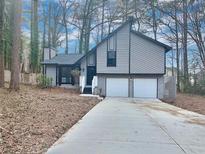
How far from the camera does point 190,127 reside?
1152cm

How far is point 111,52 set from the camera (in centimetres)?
3078

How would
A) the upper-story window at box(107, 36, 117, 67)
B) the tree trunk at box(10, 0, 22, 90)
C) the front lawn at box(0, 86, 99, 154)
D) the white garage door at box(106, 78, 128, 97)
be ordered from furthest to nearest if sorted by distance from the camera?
the upper-story window at box(107, 36, 117, 67), the white garage door at box(106, 78, 128, 97), the tree trunk at box(10, 0, 22, 90), the front lawn at box(0, 86, 99, 154)

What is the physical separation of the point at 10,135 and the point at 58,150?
144 centimetres

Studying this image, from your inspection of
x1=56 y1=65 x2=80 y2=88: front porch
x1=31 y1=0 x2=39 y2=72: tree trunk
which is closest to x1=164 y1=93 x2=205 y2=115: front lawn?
x1=56 y1=65 x2=80 y2=88: front porch

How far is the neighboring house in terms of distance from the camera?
3020 cm

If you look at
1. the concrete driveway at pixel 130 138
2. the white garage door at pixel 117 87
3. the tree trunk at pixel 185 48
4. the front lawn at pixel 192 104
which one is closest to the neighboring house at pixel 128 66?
the white garage door at pixel 117 87

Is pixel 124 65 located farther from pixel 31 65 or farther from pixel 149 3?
pixel 31 65

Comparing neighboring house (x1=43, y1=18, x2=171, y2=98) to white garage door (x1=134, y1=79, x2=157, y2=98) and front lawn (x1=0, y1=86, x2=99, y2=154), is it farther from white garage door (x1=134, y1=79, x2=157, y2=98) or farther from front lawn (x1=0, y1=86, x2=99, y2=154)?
front lawn (x1=0, y1=86, x2=99, y2=154)

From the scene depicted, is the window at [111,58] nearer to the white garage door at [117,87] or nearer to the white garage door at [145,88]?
the white garage door at [117,87]

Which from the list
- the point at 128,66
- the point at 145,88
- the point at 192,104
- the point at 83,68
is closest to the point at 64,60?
the point at 83,68

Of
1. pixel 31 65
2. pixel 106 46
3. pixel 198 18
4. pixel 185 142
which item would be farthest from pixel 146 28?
pixel 185 142

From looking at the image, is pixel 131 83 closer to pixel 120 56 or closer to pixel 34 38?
pixel 120 56

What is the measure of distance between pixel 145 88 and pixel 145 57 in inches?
105

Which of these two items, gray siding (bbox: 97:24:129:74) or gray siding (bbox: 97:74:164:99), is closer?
gray siding (bbox: 97:74:164:99)
